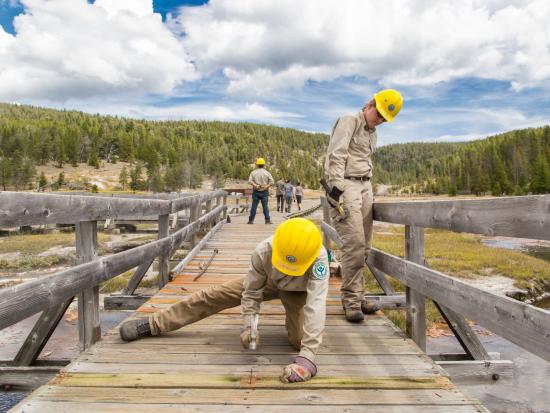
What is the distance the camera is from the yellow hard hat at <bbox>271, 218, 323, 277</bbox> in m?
2.55

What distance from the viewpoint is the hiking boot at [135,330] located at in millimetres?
3195

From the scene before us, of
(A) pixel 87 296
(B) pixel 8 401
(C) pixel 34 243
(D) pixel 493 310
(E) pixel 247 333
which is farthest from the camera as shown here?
(C) pixel 34 243

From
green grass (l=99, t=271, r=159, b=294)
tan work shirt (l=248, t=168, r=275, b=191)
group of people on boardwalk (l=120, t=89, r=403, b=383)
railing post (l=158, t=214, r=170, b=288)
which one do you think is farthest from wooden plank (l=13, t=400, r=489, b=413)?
tan work shirt (l=248, t=168, r=275, b=191)

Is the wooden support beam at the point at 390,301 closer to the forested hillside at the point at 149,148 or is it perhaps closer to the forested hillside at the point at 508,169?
the forested hillside at the point at 149,148

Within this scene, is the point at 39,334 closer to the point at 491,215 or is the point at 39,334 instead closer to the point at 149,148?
the point at 491,215

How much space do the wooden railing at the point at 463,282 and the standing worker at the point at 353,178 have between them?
0.30 metres

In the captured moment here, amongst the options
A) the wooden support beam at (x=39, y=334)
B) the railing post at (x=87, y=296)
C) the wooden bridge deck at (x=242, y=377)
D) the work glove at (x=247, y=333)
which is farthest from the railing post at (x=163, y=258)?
the work glove at (x=247, y=333)

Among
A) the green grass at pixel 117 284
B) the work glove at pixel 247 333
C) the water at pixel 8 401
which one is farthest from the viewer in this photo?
the green grass at pixel 117 284

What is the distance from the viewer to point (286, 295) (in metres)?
3.04

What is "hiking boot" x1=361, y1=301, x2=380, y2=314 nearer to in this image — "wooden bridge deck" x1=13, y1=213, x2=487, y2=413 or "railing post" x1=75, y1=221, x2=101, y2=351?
"wooden bridge deck" x1=13, y1=213, x2=487, y2=413

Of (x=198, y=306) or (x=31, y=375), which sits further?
(x=198, y=306)

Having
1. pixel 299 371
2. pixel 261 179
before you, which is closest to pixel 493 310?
pixel 299 371

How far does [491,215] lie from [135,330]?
8.34 feet

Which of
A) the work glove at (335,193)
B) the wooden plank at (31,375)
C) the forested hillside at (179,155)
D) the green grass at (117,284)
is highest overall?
the forested hillside at (179,155)
